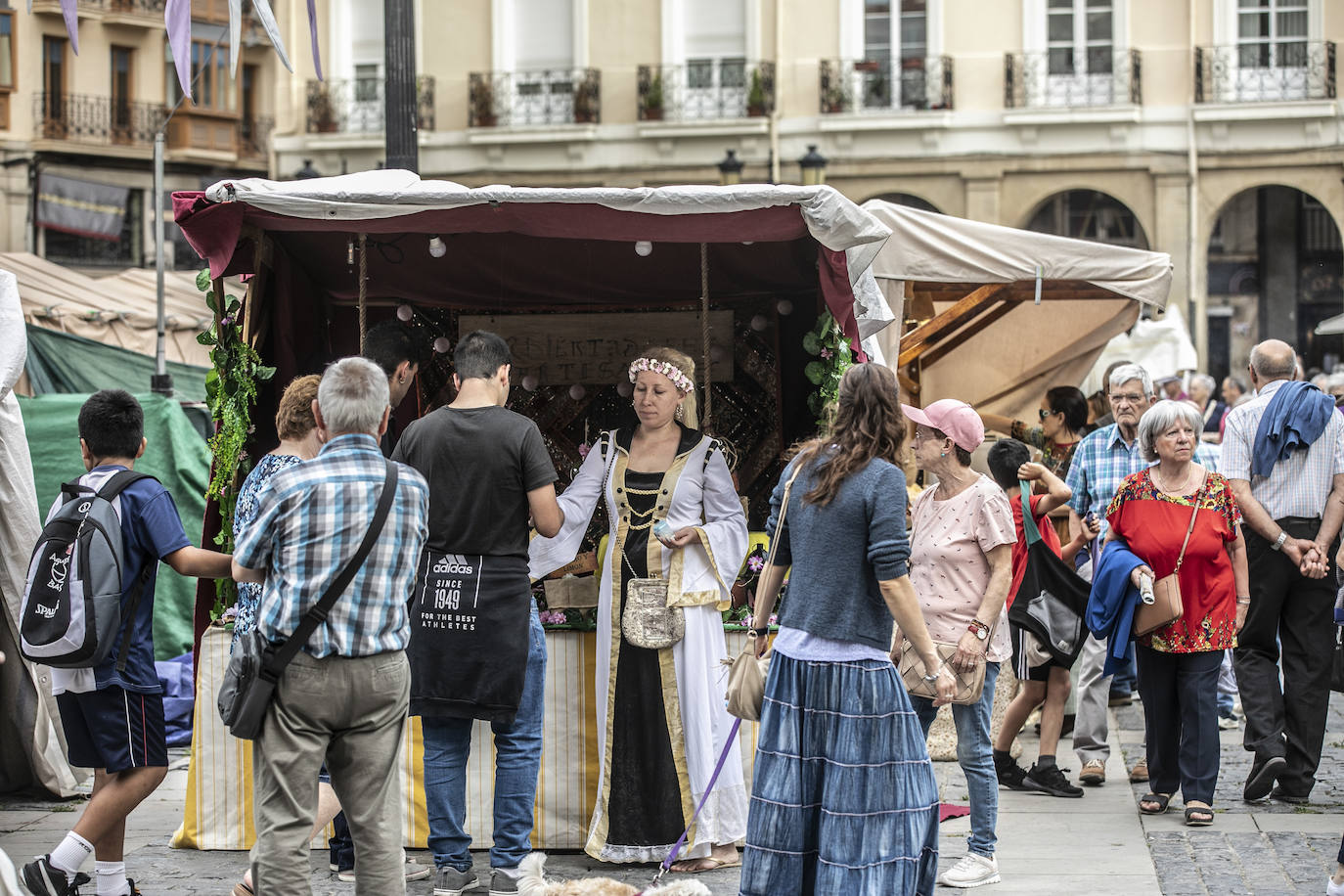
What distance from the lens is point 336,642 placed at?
4.41 m

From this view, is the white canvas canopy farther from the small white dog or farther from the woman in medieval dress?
the small white dog

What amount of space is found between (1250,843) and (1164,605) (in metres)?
0.99

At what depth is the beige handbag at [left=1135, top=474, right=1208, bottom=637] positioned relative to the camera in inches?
261

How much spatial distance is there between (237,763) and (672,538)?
6.47 feet

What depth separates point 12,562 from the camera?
7.14m

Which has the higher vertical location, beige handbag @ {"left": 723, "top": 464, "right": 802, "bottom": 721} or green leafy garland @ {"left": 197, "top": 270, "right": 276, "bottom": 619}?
green leafy garland @ {"left": 197, "top": 270, "right": 276, "bottom": 619}

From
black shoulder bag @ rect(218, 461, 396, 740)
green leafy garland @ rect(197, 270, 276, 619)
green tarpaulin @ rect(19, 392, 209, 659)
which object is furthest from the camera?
green tarpaulin @ rect(19, 392, 209, 659)

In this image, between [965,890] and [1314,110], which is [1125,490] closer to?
[965,890]

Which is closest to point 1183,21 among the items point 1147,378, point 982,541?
Result: point 1147,378

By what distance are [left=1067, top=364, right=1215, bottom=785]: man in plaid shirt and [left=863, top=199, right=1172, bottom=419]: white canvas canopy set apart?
1444mm

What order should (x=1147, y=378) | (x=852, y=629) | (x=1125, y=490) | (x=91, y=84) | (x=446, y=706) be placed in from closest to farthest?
(x=852, y=629) < (x=446, y=706) < (x=1125, y=490) < (x=1147, y=378) < (x=91, y=84)

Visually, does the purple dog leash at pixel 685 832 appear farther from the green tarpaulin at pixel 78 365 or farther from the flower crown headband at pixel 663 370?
the green tarpaulin at pixel 78 365

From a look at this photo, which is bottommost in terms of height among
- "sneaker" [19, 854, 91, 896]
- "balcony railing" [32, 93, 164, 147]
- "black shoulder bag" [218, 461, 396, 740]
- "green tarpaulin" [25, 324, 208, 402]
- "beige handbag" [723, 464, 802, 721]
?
"sneaker" [19, 854, 91, 896]

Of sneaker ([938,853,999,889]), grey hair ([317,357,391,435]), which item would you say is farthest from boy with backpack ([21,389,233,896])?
sneaker ([938,853,999,889])
